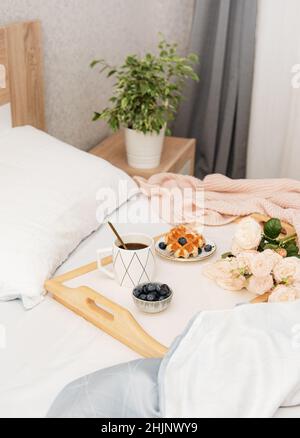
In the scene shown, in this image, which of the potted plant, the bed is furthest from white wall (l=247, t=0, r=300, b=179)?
the bed

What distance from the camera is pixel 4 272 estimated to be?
1371mm

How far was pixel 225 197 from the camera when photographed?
1.95m

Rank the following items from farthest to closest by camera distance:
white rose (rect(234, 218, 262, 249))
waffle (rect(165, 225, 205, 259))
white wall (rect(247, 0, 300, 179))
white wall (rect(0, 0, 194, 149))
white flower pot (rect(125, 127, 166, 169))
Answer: white wall (rect(247, 0, 300, 179)), white flower pot (rect(125, 127, 166, 169)), white wall (rect(0, 0, 194, 149)), waffle (rect(165, 225, 205, 259)), white rose (rect(234, 218, 262, 249))

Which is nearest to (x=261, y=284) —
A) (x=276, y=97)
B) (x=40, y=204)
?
(x=40, y=204)

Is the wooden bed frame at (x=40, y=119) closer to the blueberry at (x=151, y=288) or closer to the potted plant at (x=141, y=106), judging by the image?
the blueberry at (x=151, y=288)

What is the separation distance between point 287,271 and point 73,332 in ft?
1.62

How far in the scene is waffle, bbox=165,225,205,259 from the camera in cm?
154

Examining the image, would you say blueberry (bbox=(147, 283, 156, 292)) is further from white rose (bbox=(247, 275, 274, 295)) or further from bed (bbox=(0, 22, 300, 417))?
white rose (bbox=(247, 275, 274, 295))

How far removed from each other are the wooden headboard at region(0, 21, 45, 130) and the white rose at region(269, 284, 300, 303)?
44.0 inches

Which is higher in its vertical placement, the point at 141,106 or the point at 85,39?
the point at 85,39

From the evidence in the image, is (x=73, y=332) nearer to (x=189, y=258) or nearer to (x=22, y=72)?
(x=189, y=258)

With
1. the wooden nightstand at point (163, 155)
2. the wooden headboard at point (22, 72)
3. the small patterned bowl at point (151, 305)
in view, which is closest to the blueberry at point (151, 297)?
the small patterned bowl at point (151, 305)
